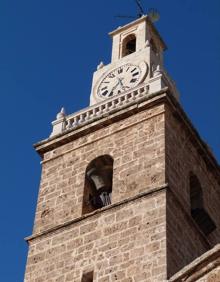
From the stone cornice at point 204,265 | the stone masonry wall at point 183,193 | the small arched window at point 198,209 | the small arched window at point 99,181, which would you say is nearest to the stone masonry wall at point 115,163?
the small arched window at point 99,181

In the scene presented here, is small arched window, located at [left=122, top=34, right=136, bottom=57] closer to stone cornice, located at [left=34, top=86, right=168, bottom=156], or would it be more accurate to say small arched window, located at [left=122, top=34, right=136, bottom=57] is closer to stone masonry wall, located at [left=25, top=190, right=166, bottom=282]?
stone cornice, located at [left=34, top=86, right=168, bottom=156]

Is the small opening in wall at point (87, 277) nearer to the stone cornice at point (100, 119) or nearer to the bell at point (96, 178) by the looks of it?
the bell at point (96, 178)

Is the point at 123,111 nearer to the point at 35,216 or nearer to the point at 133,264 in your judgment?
the point at 35,216

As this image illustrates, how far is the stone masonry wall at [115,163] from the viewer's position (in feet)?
60.3

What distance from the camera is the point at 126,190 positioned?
18312 mm

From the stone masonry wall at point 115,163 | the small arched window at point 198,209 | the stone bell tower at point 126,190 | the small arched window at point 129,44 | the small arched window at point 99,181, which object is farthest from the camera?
the small arched window at point 129,44

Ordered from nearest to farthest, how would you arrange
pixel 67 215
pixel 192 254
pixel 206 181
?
1. pixel 192 254
2. pixel 67 215
3. pixel 206 181

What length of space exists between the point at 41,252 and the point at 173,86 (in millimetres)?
6599

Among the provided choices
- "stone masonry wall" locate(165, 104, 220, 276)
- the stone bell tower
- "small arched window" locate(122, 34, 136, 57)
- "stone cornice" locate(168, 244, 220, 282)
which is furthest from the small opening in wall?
"small arched window" locate(122, 34, 136, 57)

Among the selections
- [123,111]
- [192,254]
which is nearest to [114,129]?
Answer: [123,111]

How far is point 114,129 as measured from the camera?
65.3 feet

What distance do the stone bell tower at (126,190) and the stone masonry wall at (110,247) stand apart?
2cm

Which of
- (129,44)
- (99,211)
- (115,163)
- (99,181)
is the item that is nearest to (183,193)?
(115,163)

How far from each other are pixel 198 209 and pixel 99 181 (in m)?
2.21
